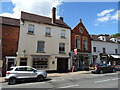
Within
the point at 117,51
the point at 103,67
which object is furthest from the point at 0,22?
the point at 117,51

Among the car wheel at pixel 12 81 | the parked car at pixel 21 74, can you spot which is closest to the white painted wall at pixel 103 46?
the parked car at pixel 21 74

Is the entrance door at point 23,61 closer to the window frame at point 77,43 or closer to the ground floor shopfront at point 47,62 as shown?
the ground floor shopfront at point 47,62

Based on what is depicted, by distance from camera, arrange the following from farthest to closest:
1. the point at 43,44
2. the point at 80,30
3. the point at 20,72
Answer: the point at 80,30
the point at 43,44
the point at 20,72

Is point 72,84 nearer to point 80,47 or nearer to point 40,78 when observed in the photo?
point 40,78

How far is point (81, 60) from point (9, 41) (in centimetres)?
1404

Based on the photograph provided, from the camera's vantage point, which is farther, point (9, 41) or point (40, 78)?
point (9, 41)

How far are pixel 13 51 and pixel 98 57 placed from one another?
18.2 meters

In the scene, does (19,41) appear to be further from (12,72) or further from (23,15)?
(12,72)

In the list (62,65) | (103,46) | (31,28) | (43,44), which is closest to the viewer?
(31,28)

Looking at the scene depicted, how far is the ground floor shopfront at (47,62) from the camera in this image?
17.0 m

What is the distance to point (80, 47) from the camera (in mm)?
22797

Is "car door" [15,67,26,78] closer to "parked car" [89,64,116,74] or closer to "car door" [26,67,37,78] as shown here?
"car door" [26,67,37,78]

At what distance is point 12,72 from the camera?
35.8ft

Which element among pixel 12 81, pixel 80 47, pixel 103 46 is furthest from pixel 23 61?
pixel 103 46
